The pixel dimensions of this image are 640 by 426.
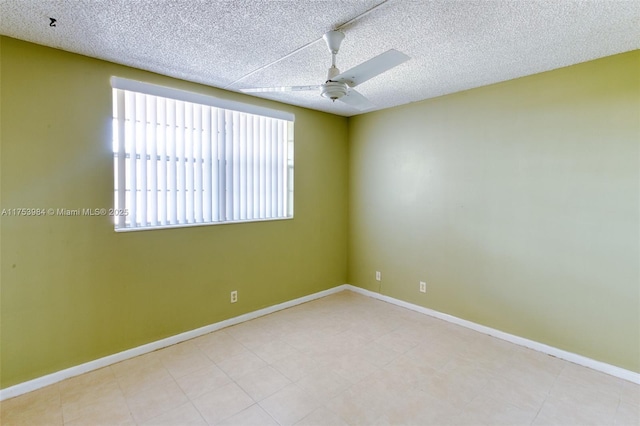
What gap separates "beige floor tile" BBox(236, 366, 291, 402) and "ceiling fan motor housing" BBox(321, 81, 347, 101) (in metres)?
2.09

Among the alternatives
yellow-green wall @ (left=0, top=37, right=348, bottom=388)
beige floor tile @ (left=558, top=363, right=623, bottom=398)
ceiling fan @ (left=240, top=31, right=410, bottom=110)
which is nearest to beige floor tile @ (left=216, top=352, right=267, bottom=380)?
yellow-green wall @ (left=0, top=37, right=348, bottom=388)

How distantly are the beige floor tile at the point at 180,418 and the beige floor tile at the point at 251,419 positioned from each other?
0.17 metres

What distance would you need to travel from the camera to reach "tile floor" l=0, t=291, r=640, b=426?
1.94 m

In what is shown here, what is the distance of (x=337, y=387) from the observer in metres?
2.23

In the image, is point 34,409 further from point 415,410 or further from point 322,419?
point 415,410

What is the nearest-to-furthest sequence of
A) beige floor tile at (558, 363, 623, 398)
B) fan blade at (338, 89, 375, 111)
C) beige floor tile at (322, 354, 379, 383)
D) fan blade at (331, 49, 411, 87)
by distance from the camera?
fan blade at (331, 49, 411, 87)
fan blade at (338, 89, 375, 111)
beige floor tile at (558, 363, 623, 398)
beige floor tile at (322, 354, 379, 383)

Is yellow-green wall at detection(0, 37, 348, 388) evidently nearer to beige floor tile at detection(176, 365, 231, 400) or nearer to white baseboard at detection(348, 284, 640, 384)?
beige floor tile at detection(176, 365, 231, 400)

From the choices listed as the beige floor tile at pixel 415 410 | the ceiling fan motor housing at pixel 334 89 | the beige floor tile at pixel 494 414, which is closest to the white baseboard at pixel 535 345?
the beige floor tile at pixel 494 414

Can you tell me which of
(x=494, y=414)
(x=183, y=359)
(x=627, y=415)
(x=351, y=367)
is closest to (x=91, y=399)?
(x=183, y=359)

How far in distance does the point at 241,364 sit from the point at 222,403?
46 centimetres

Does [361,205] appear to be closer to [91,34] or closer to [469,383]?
[469,383]

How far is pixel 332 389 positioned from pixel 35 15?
308 cm

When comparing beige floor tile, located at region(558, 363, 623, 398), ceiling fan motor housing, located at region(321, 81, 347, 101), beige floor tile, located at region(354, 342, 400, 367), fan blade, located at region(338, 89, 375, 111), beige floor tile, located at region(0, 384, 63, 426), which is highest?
fan blade, located at region(338, 89, 375, 111)

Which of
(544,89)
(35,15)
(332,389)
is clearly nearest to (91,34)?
(35,15)
